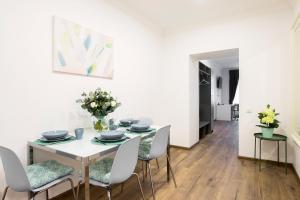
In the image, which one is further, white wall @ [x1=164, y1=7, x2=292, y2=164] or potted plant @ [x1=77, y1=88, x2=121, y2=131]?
white wall @ [x1=164, y1=7, x2=292, y2=164]

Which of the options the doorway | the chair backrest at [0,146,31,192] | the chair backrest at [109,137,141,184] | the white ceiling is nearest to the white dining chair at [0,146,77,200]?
the chair backrest at [0,146,31,192]

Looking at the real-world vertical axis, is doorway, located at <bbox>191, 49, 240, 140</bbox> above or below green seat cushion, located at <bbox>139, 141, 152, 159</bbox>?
above

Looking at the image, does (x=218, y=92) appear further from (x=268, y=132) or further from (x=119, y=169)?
(x=119, y=169)

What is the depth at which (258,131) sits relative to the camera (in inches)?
125

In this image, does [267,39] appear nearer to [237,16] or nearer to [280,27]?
[280,27]

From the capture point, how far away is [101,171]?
5.33 ft

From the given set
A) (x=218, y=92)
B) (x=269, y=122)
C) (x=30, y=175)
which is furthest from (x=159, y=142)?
(x=218, y=92)

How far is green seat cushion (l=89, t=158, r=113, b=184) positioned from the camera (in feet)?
4.91

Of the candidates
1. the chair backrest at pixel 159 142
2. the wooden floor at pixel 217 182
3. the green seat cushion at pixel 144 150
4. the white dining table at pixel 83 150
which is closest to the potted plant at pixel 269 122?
the wooden floor at pixel 217 182

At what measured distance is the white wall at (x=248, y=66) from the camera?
2953mm

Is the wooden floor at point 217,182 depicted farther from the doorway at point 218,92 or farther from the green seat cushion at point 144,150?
the doorway at point 218,92

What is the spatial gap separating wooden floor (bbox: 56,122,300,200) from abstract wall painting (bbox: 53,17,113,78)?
155 centimetres

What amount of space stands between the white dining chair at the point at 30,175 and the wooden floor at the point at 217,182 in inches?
27.4

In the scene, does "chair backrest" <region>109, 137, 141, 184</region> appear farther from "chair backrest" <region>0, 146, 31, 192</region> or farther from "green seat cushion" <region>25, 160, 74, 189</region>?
"chair backrest" <region>0, 146, 31, 192</region>
